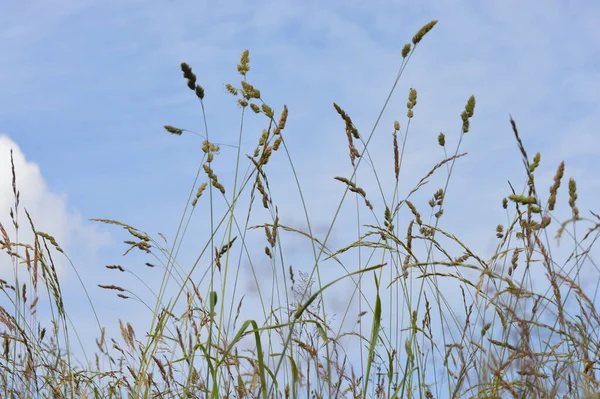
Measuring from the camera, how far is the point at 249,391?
237 cm

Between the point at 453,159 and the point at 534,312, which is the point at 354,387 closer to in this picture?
the point at 534,312

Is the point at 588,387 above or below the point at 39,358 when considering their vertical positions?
below

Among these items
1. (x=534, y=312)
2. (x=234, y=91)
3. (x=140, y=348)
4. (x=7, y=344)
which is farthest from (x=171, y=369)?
(x=534, y=312)

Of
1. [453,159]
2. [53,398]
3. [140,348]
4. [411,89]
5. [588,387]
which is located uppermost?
[411,89]

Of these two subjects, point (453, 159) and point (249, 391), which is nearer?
point (249, 391)

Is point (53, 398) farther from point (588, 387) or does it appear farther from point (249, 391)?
point (588, 387)

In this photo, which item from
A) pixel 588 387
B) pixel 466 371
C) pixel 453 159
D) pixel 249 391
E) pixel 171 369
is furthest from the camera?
pixel 453 159

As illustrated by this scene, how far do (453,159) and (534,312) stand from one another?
79cm

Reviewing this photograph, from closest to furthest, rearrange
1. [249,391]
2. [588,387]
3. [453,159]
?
[588,387], [249,391], [453,159]

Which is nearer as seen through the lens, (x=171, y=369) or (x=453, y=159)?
(x=171, y=369)

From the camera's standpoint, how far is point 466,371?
2.19 meters

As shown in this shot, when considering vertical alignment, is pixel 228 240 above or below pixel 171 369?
above

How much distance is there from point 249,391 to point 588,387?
3.63 ft

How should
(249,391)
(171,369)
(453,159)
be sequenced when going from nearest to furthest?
(249,391) → (171,369) → (453,159)
